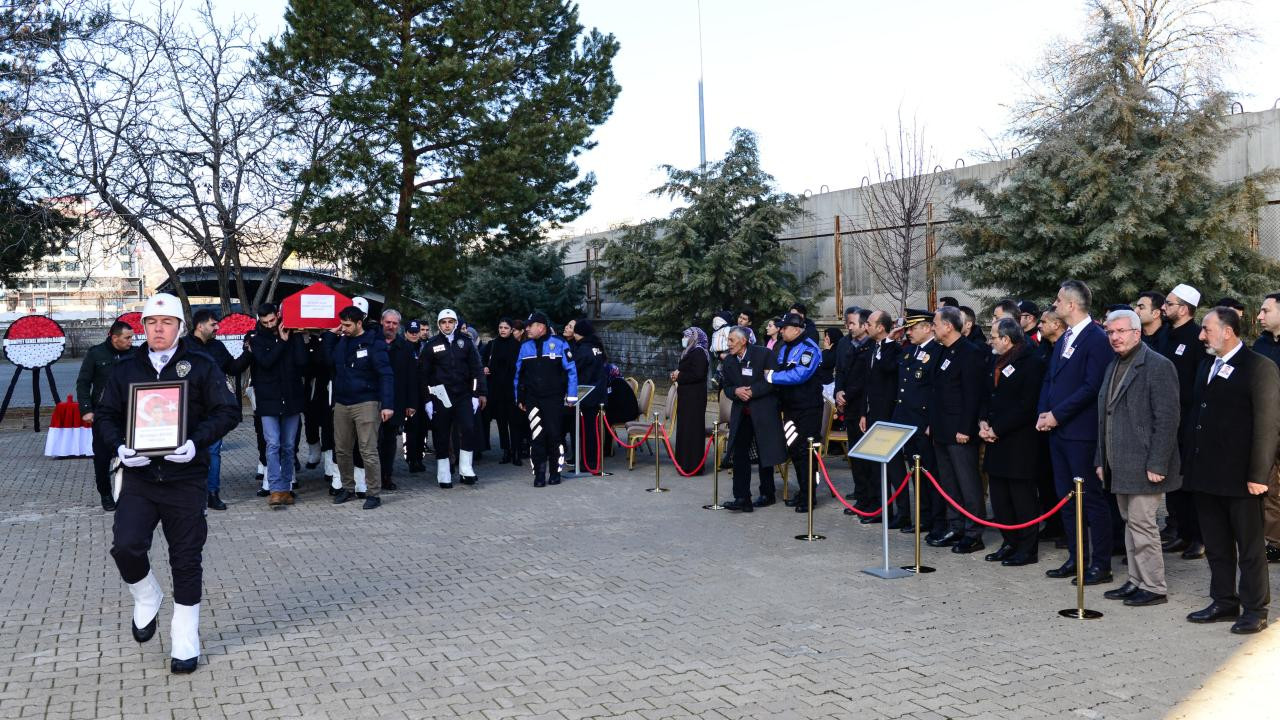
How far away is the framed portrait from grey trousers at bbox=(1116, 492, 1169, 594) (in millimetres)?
5762

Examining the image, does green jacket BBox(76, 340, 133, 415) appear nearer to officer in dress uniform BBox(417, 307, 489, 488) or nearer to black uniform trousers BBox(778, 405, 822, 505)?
officer in dress uniform BBox(417, 307, 489, 488)

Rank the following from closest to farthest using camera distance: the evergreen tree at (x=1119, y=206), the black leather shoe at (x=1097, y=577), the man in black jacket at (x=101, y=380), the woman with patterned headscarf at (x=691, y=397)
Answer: the black leather shoe at (x=1097, y=577), the man in black jacket at (x=101, y=380), the woman with patterned headscarf at (x=691, y=397), the evergreen tree at (x=1119, y=206)

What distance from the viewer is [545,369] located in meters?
12.2

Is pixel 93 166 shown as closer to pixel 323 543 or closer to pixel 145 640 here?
pixel 323 543

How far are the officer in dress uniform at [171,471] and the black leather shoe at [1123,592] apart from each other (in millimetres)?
5602

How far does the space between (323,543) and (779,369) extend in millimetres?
4503

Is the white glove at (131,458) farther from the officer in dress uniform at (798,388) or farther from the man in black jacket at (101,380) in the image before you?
the officer in dress uniform at (798,388)

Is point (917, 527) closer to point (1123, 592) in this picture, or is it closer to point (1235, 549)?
point (1123, 592)

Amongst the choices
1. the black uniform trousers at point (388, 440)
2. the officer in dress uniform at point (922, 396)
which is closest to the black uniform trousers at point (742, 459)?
the officer in dress uniform at point (922, 396)

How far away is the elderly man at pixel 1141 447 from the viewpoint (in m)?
6.60

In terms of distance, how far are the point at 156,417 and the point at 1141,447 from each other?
5856 mm

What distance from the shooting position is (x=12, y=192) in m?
19.9

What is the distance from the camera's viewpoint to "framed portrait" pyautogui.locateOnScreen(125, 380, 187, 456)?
5500mm

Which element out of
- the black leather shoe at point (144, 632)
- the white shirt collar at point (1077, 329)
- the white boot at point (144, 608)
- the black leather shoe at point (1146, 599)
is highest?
the white shirt collar at point (1077, 329)
